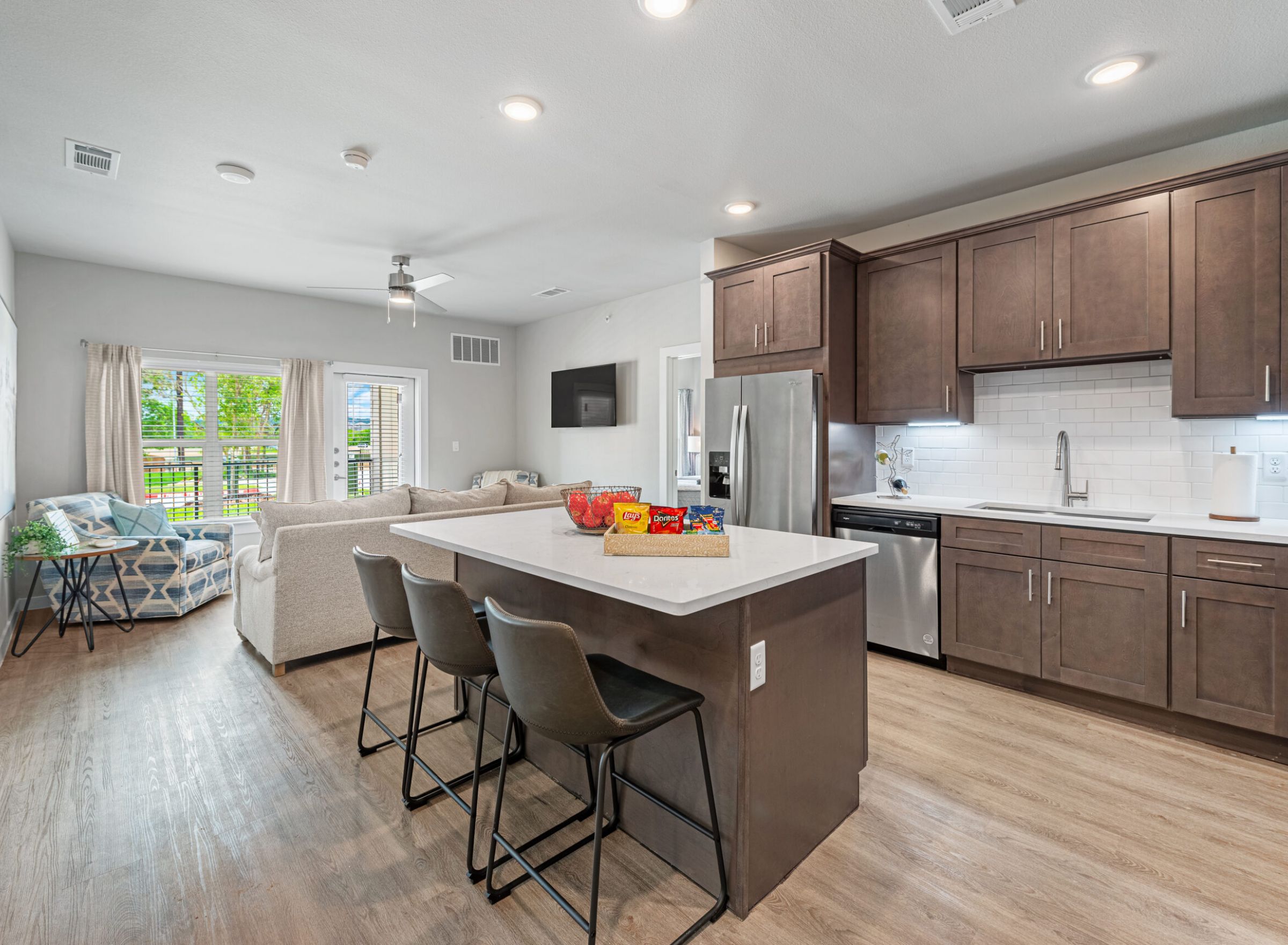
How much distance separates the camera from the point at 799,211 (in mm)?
3857

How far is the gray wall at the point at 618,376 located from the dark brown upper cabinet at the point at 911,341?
79.9 inches

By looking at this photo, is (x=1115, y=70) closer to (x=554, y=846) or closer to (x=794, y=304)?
(x=794, y=304)

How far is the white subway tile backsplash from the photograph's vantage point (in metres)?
2.99

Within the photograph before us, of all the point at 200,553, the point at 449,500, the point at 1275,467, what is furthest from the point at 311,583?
the point at 1275,467

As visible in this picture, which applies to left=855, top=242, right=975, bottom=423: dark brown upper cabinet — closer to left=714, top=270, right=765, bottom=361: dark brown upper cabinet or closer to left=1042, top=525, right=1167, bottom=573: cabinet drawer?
left=714, top=270, right=765, bottom=361: dark brown upper cabinet

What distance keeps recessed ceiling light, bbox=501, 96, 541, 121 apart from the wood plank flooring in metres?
2.67

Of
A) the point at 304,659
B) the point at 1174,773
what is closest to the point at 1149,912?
the point at 1174,773

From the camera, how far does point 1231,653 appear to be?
99.4 inches

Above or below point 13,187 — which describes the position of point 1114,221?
below

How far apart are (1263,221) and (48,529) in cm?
639

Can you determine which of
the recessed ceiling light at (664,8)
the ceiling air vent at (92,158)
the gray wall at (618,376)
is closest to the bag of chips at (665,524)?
the recessed ceiling light at (664,8)

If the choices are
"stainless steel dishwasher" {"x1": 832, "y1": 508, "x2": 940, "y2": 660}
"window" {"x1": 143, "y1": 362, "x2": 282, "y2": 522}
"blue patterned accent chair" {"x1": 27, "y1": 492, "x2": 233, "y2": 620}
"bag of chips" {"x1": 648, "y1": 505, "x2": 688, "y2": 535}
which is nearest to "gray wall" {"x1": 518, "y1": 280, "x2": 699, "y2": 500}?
"stainless steel dishwasher" {"x1": 832, "y1": 508, "x2": 940, "y2": 660}

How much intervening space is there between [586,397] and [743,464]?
120 inches

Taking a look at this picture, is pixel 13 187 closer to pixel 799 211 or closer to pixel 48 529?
pixel 48 529
